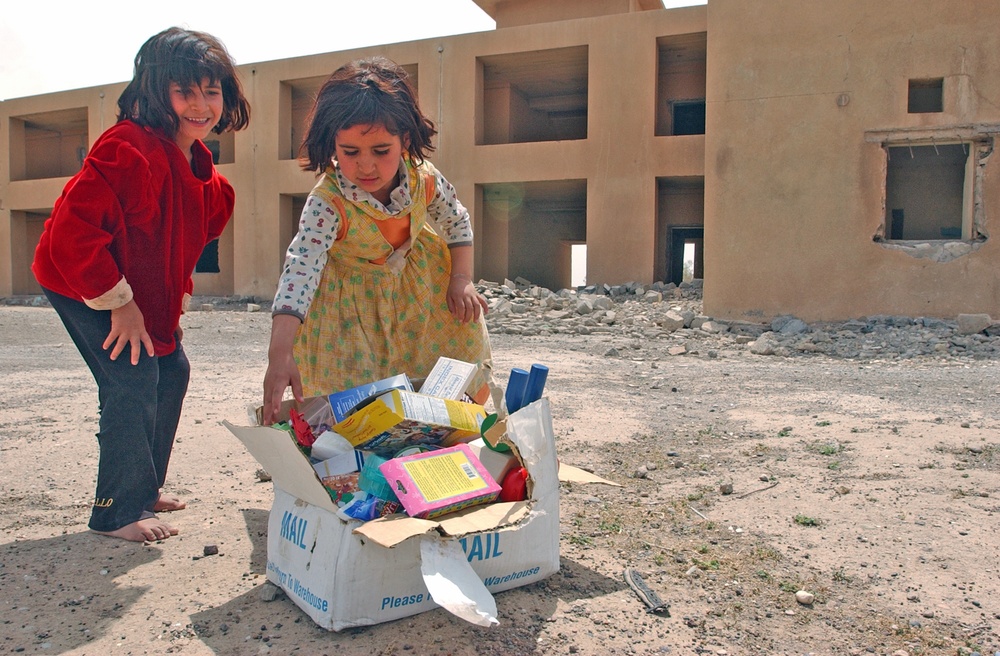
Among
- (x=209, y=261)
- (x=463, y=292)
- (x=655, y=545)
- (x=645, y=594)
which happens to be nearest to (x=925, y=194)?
(x=463, y=292)

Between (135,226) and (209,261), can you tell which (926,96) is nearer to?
(135,226)

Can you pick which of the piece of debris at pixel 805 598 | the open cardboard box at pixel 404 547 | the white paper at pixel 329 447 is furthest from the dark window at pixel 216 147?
the piece of debris at pixel 805 598

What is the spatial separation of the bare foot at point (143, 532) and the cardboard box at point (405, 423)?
705 mm

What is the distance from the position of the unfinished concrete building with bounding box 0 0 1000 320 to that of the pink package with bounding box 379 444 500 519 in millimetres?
8404

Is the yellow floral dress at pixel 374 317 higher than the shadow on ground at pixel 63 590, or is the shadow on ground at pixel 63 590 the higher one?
the yellow floral dress at pixel 374 317

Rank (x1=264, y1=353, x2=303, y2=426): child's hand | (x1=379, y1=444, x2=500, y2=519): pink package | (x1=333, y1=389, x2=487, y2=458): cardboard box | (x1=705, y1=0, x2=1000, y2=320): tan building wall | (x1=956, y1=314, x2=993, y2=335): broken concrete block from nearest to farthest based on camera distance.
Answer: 1. (x1=379, y1=444, x2=500, y2=519): pink package
2. (x1=333, y1=389, x2=487, y2=458): cardboard box
3. (x1=264, y1=353, x2=303, y2=426): child's hand
4. (x1=956, y1=314, x2=993, y2=335): broken concrete block
5. (x1=705, y1=0, x2=1000, y2=320): tan building wall

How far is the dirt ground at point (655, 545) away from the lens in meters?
1.66

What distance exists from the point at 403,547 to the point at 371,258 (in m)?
1.10

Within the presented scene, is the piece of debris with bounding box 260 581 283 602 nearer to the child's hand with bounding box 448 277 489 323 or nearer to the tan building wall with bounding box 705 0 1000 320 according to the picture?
the child's hand with bounding box 448 277 489 323

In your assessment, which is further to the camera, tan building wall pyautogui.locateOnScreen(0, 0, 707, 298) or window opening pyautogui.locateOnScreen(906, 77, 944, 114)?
tan building wall pyautogui.locateOnScreen(0, 0, 707, 298)

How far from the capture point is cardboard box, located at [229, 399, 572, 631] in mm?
1540

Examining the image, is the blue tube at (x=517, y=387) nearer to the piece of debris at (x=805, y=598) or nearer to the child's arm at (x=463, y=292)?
the child's arm at (x=463, y=292)

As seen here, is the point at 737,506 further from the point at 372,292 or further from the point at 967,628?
the point at 372,292

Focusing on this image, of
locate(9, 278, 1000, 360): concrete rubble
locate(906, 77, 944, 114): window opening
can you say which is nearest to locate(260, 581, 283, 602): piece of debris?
locate(9, 278, 1000, 360): concrete rubble
